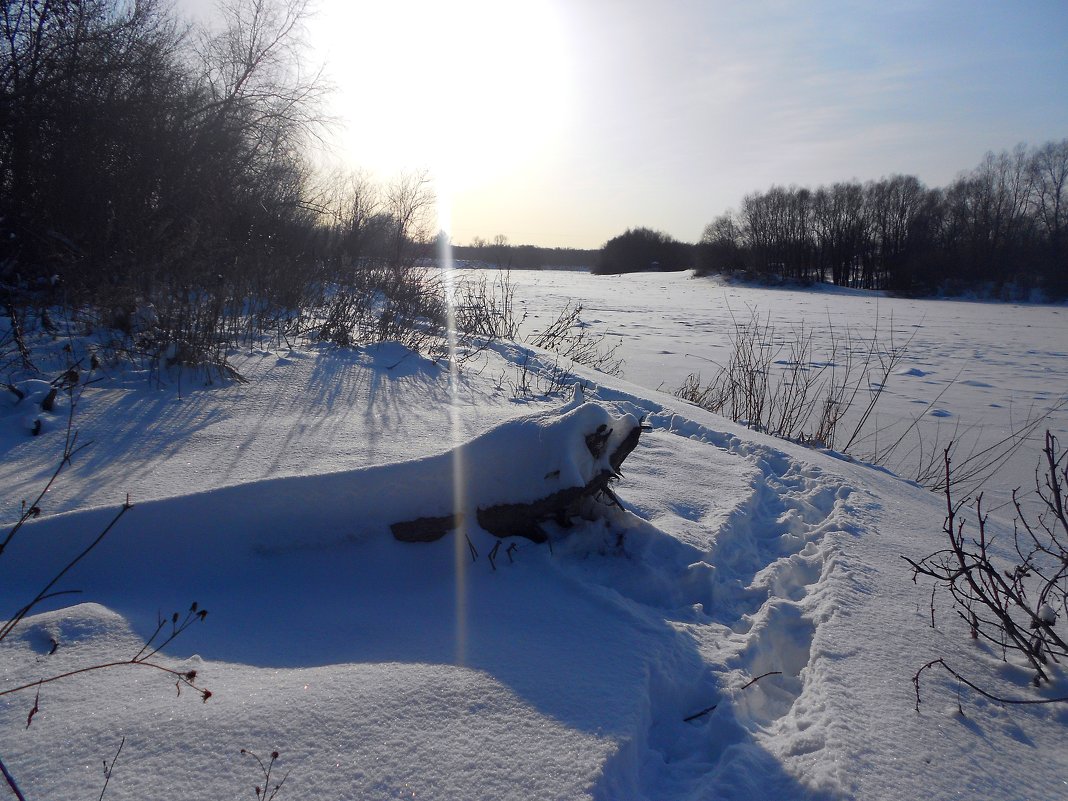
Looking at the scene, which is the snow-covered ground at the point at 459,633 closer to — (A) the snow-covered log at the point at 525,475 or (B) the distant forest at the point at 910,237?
(A) the snow-covered log at the point at 525,475

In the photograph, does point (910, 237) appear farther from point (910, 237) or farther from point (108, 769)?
point (108, 769)

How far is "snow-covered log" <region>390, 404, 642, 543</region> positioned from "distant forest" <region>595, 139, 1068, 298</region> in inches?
1433

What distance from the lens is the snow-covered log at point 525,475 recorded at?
2201 millimetres

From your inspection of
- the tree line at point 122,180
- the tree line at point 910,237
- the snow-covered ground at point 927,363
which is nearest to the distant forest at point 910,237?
the tree line at point 910,237

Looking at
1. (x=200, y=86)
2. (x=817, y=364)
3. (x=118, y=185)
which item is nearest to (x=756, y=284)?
(x=817, y=364)

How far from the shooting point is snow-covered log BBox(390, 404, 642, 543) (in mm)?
2201

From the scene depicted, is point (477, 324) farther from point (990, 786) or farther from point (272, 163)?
point (272, 163)

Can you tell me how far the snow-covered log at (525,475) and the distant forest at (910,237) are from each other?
3641 cm

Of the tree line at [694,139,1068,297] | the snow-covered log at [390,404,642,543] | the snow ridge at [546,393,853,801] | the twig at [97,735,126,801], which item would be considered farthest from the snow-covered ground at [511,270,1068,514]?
the tree line at [694,139,1068,297]

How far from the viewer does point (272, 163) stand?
12.4 meters

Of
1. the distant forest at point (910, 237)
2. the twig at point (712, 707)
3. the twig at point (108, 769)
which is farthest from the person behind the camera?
the distant forest at point (910, 237)

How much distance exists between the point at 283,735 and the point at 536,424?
1.34m

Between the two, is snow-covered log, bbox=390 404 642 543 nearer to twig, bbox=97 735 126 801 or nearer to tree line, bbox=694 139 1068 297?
twig, bbox=97 735 126 801

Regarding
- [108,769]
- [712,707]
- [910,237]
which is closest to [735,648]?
[712,707]
